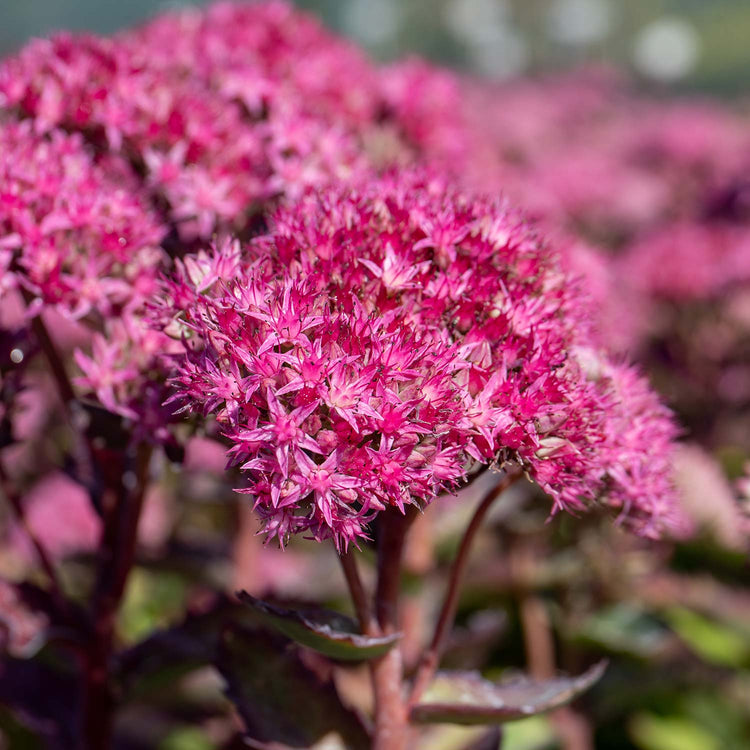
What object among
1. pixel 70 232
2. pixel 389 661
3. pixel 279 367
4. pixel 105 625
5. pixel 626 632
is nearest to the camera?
pixel 279 367

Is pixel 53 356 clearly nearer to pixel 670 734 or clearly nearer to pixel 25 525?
pixel 25 525

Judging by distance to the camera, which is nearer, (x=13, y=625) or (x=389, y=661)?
(x=389, y=661)

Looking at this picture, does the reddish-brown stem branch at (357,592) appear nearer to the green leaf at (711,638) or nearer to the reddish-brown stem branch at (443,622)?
the reddish-brown stem branch at (443,622)

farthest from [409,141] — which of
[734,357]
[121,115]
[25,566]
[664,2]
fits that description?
[664,2]

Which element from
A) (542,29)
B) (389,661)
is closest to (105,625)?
(389,661)

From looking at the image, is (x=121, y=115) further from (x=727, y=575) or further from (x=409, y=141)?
(x=727, y=575)

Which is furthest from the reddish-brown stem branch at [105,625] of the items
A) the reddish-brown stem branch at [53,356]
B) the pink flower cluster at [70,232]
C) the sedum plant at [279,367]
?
the pink flower cluster at [70,232]
